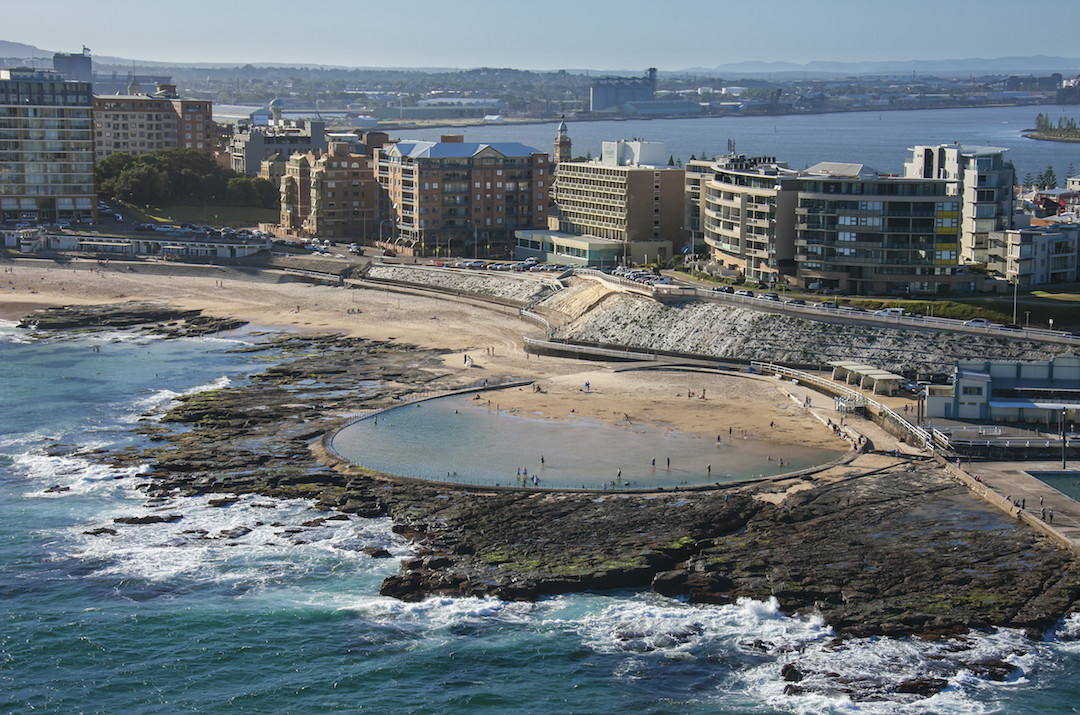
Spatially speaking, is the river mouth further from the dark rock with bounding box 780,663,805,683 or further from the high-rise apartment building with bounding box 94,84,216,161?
the high-rise apartment building with bounding box 94,84,216,161

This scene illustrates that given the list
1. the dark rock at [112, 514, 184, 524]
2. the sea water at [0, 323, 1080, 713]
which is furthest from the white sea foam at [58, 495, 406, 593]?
the dark rock at [112, 514, 184, 524]

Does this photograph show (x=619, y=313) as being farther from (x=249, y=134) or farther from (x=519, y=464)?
(x=249, y=134)

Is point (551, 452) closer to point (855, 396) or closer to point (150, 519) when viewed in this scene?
point (855, 396)

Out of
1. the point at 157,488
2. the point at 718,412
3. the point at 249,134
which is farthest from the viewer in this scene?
the point at 249,134

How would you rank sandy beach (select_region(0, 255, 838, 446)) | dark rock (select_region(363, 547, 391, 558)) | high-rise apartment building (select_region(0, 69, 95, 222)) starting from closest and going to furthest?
dark rock (select_region(363, 547, 391, 558))
sandy beach (select_region(0, 255, 838, 446))
high-rise apartment building (select_region(0, 69, 95, 222))

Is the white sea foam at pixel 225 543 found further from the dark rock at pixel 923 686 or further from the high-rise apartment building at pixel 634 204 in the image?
the high-rise apartment building at pixel 634 204

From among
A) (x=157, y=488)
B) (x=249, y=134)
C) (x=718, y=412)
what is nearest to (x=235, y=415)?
(x=157, y=488)

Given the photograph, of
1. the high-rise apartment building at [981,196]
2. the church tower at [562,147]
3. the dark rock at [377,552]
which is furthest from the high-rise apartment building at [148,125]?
the dark rock at [377,552]
